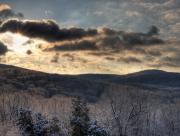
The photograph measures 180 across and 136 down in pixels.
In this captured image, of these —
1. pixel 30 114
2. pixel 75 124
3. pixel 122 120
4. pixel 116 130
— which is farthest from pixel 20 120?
pixel 122 120

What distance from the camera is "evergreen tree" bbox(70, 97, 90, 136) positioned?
12006 centimetres

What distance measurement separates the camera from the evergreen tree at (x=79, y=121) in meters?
120

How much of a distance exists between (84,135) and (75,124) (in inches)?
153

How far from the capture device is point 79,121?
120 metres

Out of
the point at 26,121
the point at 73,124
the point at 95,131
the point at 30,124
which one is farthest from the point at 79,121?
the point at 26,121

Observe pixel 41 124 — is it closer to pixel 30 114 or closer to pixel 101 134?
pixel 30 114

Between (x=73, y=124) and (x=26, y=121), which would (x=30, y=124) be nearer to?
(x=26, y=121)

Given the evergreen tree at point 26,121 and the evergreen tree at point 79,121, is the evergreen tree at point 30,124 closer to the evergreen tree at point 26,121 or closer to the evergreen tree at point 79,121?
the evergreen tree at point 26,121

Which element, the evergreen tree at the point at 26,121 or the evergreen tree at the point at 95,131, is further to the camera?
the evergreen tree at the point at 26,121

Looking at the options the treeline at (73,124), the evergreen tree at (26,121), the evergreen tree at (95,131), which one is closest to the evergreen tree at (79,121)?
the treeline at (73,124)

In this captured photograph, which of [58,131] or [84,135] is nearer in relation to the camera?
[84,135]

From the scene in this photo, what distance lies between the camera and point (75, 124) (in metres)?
120

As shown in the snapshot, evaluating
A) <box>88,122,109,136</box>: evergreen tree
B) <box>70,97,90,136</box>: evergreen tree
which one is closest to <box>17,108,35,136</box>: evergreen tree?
<box>70,97,90,136</box>: evergreen tree

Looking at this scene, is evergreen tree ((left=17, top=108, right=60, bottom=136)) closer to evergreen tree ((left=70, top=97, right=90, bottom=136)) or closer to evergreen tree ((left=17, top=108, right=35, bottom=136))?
evergreen tree ((left=17, top=108, right=35, bottom=136))
